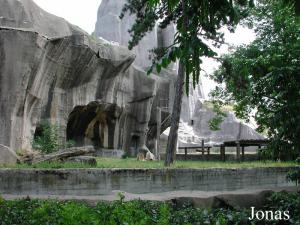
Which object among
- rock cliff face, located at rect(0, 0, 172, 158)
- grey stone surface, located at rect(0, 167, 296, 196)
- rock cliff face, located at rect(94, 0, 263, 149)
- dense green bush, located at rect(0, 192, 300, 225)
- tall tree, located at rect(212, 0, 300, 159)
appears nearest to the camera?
dense green bush, located at rect(0, 192, 300, 225)

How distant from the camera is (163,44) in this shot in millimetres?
44344

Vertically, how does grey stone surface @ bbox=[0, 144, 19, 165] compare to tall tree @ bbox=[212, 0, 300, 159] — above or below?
below

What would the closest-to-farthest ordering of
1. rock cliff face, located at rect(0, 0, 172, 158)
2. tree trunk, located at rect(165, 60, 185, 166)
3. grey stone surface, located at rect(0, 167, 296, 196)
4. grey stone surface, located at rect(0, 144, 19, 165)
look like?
grey stone surface, located at rect(0, 167, 296, 196), grey stone surface, located at rect(0, 144, 19, 165), tree trunk, located at rect(165, 60, 185, 166), rock cliff face, located at rect(0, 0, 172, 158)

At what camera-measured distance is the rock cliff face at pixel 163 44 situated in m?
46.1

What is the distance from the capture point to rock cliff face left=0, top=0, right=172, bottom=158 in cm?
1756

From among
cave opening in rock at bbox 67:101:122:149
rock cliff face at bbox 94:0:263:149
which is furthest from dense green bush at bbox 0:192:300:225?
rock cliff face at bbox 94:0:263:149

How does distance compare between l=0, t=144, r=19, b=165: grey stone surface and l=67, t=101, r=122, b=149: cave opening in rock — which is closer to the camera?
l=0, t=144, r=19, b=165: grey stone surface

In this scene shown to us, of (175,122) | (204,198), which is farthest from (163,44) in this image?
(204,198)

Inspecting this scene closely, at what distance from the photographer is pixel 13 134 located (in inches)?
697

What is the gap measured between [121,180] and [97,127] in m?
17.1

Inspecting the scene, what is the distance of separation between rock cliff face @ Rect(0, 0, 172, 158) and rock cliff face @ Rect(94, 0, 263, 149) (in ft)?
50.8

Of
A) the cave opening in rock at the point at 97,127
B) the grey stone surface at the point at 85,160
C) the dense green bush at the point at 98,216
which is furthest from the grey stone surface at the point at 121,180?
the cave opening in rock at the point at 97,127

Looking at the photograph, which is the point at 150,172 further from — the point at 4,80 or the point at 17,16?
Answer: the point at 17,16

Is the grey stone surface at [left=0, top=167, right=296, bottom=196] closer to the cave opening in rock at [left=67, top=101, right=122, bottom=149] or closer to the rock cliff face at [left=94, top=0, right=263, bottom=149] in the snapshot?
the cave opening in rock at [left=67, top=101, right=122, bottom=149]
